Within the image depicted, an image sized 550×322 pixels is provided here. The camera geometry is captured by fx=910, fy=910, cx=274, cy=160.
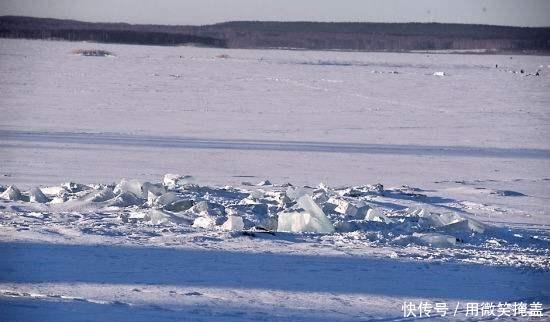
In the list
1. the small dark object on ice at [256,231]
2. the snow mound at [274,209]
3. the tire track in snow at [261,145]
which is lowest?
the small dark object on ice at [256,231]

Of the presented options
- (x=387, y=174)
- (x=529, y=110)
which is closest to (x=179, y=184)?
(x=387, y=174)

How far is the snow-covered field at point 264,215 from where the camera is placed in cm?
449

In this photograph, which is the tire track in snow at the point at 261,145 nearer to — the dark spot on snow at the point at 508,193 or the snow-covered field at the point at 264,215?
the snow-covered field at the point at 264,215

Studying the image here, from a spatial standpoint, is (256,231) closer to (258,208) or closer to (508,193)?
(258,208)

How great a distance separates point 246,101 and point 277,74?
469 inches

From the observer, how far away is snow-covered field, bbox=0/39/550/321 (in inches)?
177

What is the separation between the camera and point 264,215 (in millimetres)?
6727

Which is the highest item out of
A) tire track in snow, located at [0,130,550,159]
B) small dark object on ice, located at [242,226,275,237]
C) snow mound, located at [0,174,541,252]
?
tire track in snow, located at [0,130,550,159]

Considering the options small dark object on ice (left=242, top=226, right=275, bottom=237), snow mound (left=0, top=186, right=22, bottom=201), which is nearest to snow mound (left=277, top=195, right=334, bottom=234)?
small dark object on ice (left=242, top=226, right=275, bottom=237)

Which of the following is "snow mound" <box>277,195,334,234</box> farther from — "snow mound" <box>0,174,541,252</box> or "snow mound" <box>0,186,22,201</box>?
"snow mound" <box>0,186,22,201</box>

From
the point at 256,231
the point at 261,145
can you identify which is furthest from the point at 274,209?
the point at 261,145

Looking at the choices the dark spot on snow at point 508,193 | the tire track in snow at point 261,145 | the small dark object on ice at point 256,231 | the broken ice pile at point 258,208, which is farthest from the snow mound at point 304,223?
the tire track in snow at point 261,145

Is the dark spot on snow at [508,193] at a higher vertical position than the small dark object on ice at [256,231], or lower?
higher

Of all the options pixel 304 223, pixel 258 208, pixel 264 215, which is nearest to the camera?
pixel 304 223
